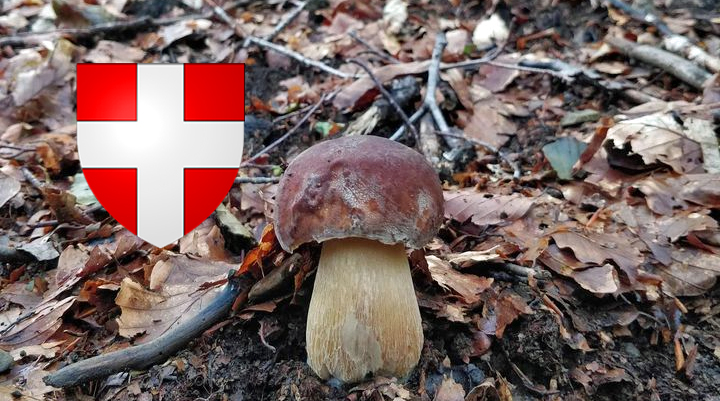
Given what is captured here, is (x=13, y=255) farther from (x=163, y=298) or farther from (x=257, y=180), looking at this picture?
(x=257, y=180)

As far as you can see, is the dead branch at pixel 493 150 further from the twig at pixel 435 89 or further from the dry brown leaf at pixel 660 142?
the dry brown leaf at pixel 660 142

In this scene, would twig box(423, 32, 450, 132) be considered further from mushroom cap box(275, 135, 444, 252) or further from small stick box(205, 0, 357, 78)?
mushroom cap box(275, 135, 444, 252)

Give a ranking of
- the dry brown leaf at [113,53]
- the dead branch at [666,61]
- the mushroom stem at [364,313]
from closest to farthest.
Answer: the mushroom stem at [364,313]
the dead branch at [666,61]
the dry brown leaf at [113,53]

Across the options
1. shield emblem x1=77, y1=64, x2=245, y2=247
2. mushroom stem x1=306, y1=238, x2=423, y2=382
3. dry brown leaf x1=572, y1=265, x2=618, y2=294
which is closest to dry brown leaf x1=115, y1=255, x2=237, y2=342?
shield emblem x1=77, y1=64, x2=245, y2=247

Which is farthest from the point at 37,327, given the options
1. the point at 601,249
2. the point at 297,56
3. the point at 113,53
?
the point at 113,53

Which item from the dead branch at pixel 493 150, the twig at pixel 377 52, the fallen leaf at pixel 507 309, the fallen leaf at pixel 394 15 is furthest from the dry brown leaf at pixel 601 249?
the fallen leaf at pixel 394 15

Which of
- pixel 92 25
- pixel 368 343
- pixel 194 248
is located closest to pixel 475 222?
pixel 368 343
